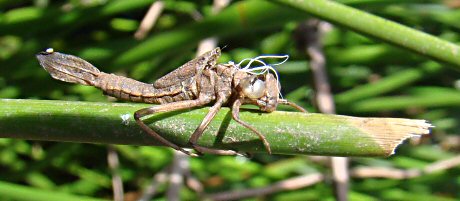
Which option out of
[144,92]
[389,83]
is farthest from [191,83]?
[389,83]

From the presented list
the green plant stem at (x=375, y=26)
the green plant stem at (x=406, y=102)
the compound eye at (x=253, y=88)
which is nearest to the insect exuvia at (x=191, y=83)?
the compound eye at (x=253, y=88)

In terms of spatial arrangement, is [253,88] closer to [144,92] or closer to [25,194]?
[144,92]

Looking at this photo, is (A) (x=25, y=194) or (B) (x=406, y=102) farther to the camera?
(B) (x=406, y=102)

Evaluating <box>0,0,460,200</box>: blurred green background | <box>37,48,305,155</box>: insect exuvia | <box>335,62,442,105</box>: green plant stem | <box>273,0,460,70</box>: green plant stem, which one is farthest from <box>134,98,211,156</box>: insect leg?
<box>335,62,442,105</box>: green plant stem

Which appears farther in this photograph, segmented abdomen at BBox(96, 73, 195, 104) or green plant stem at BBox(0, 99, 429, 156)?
segmented abdomen at BBox(96, 73, 195, 104)

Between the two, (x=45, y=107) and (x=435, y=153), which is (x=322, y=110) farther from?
(x=45, y=107)

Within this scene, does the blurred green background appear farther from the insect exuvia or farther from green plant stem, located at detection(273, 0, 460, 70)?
green plant stem, located at detection(273, 0, 460, 70)

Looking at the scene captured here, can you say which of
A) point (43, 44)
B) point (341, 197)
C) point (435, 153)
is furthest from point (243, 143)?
point (435, 153)
